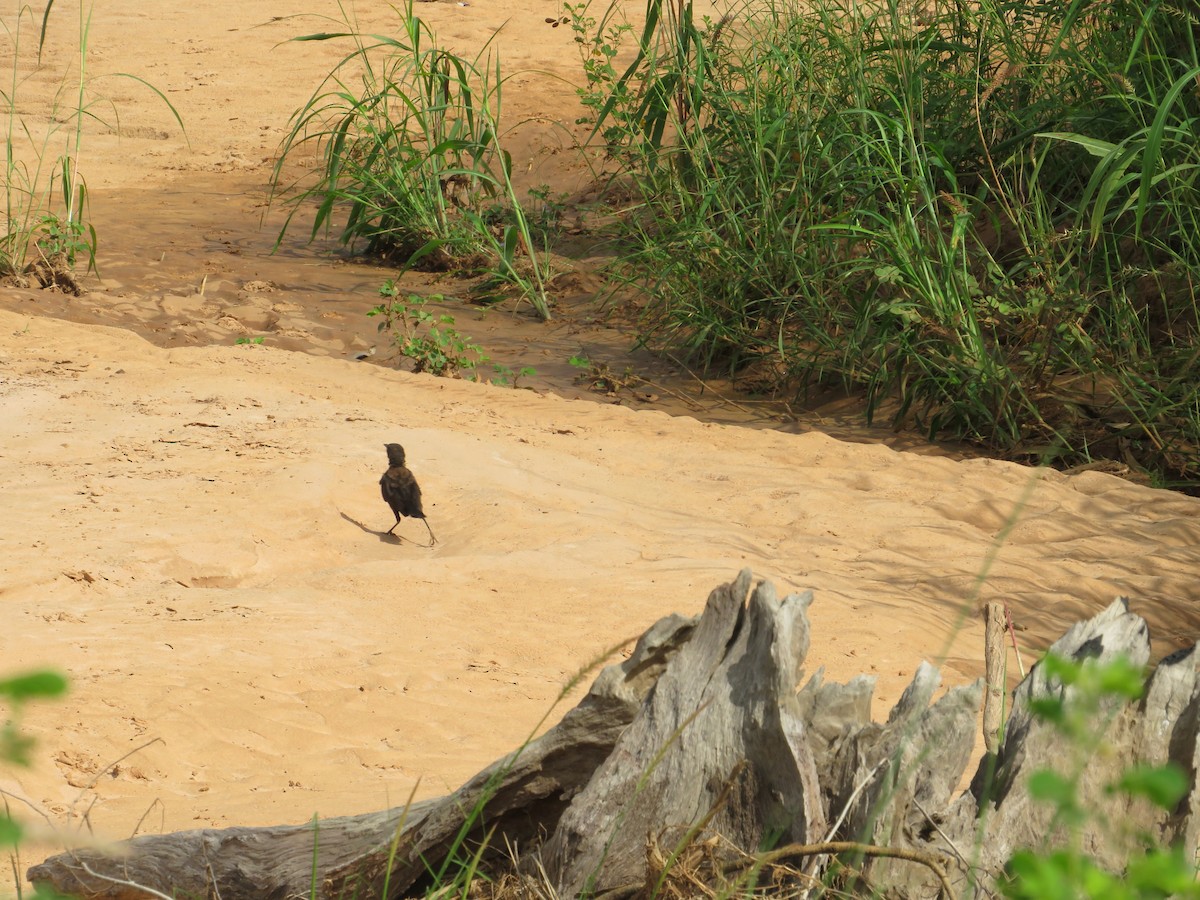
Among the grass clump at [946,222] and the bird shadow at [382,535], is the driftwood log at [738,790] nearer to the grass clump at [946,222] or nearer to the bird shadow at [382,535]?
the bird shadow at [382,535]

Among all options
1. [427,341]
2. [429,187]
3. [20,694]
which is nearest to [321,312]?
[429,187]

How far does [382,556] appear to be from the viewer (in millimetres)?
4949

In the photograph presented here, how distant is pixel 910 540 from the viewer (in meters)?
5.18

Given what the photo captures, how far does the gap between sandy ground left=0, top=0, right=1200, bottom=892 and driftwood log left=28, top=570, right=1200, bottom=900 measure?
0.39 metres

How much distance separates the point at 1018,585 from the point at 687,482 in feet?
5.70

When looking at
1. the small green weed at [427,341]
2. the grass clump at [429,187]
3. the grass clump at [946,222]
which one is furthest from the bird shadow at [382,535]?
the grass clump at [429,187]

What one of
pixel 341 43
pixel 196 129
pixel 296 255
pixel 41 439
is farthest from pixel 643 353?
pixel 341 43

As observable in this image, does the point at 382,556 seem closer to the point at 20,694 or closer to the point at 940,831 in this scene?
the point at 940,831

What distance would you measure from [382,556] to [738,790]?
314cm

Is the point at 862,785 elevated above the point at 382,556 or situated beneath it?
elevated above

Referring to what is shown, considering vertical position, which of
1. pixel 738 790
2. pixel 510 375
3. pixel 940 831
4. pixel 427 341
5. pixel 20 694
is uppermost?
pixel 20 694

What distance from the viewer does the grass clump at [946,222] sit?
653 cm

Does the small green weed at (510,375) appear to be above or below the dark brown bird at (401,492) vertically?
below

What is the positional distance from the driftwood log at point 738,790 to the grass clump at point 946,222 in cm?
426
